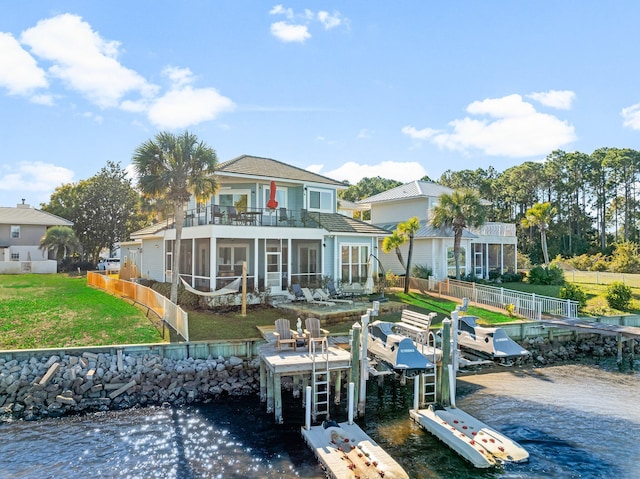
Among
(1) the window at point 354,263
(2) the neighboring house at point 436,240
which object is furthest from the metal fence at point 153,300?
(2) the neighboring house at point 436,240

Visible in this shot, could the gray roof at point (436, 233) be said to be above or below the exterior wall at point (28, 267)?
above

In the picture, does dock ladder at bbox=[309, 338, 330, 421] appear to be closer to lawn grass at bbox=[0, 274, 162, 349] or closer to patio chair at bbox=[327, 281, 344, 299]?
lawn grass at bbox=[0, 274, 162, 349]

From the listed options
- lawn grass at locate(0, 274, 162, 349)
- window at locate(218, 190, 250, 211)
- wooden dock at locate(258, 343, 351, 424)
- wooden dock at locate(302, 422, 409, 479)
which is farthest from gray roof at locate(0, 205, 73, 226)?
wooden dock at locate(302, 422, 409, 479)

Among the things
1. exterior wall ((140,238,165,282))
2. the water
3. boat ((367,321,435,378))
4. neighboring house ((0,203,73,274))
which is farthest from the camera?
neighboring house ((0,203,73,274))

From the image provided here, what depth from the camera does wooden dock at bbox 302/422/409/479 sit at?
899 cm

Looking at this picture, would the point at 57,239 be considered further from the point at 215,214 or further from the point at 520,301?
the point at 520,301

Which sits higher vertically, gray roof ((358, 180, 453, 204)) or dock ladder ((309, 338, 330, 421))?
gray roof ((358, 180, 453, 204))

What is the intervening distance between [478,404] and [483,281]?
1747 cm

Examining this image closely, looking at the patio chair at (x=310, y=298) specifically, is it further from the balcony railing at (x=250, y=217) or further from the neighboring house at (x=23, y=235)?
the neighboring house at (x=23, y=235)

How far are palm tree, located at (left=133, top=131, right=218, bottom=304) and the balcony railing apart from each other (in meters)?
1.74

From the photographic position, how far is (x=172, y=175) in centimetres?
1903

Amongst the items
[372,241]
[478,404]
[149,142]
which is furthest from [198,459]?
[372,241]

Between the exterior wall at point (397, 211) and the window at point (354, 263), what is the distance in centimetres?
978

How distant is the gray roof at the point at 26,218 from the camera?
139 feet
